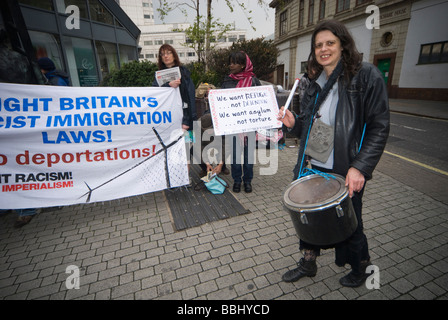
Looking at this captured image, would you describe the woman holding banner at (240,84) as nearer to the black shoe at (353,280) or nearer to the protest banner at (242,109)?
the protest banner at (242,109)

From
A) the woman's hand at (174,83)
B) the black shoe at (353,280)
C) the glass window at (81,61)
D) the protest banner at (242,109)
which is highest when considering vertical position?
the glass window at (81,61)

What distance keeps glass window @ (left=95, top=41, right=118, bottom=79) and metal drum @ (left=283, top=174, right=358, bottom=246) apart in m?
12.7

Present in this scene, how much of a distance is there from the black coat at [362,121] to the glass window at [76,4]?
41.0ft

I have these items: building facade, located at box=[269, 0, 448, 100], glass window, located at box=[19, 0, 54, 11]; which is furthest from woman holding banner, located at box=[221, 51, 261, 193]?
glass window, located at box=[19, 0, 54, 11]

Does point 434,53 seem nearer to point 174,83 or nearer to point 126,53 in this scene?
point 174,83

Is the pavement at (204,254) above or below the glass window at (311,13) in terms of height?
below

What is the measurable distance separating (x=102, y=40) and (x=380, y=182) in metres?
14.2

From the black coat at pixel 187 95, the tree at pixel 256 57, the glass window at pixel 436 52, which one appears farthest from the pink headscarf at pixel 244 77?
the glass window at pixel 436 52

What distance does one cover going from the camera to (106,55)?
44.2 feet

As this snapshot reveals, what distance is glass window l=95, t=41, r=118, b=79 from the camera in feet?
41.7

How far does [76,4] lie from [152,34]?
64706 mm

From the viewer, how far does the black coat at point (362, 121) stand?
1698 mm
